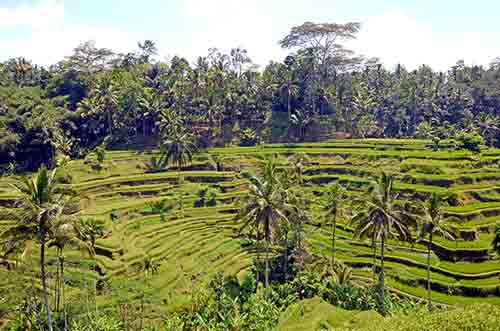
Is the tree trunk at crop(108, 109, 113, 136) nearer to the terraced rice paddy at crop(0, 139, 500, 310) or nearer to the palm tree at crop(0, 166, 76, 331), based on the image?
the terraced rice paddy at crop(0, 139, 500, 310)

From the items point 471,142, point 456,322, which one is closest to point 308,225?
point 471,142

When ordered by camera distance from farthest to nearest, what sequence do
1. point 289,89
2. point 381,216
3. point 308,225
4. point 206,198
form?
point 289,89 → point 206,198 → point 308,225 → point 381,216

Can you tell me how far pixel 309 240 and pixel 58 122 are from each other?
4841 cm

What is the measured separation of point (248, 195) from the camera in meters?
34.9

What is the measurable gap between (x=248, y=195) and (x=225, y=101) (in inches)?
1916

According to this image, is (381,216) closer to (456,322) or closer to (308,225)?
(456,322)

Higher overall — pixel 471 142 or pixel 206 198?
pixel 471 142

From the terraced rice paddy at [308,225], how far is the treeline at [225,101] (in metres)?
8.74

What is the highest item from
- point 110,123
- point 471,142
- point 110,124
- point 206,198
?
point 110,123

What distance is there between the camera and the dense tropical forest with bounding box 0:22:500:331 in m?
31.8

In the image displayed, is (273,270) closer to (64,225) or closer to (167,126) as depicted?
(64,225)

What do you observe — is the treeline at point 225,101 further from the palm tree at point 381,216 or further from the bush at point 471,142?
the palm tree at point 381,216

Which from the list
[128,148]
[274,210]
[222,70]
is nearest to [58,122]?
[128,148]

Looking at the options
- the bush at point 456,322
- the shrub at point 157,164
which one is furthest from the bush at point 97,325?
the shrub at point 157,164
